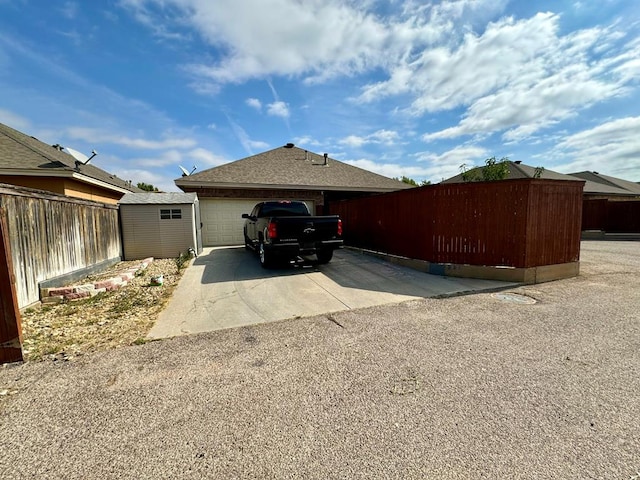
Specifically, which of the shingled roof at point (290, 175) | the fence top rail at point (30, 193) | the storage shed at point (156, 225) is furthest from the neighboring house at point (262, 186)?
the fence top rail at point (30, 193)

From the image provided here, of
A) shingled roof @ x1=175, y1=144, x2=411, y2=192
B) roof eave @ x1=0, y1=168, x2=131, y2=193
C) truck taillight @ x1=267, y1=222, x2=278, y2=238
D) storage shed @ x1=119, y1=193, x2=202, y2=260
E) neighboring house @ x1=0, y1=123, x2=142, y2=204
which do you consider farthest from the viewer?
shingled roof @ x1=175, y1=144, x2=411, y2=192

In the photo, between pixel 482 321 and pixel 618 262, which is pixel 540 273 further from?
pixel 618 262

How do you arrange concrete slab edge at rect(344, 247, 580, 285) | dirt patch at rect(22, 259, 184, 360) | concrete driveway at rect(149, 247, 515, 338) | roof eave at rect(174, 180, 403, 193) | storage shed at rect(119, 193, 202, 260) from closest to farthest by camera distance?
dirt patch at rect(22, 259, 184, 360) < concrete driveway at rect(149, 247, 515, 338) < concrete slab edge at rect(344, 247, 580, 285) < storage shed at rect(119, 193, 202, 260) < roof eave at rect(174, 180, 403, 193)

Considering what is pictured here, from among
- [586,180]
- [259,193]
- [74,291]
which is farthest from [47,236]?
[586,180]

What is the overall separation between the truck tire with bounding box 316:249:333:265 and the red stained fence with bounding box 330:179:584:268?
2439mm

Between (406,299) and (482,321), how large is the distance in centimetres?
139

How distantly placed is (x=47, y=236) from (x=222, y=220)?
25.5 feet

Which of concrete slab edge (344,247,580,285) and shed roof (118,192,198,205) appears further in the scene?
shed roof (118,192,198,205)

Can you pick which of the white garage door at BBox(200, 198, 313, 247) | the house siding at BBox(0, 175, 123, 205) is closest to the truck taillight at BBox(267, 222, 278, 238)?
the house siding at BBox(0, 175, 123, 205)

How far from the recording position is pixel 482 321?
164 inches

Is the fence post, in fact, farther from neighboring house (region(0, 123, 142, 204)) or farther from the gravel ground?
neighboring house (region(0, 123, 142, 204))

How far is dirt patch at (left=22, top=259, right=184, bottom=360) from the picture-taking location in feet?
11.4

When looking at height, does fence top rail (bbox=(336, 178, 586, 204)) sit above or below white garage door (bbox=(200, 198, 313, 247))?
above

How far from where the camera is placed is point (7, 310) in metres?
3.02
